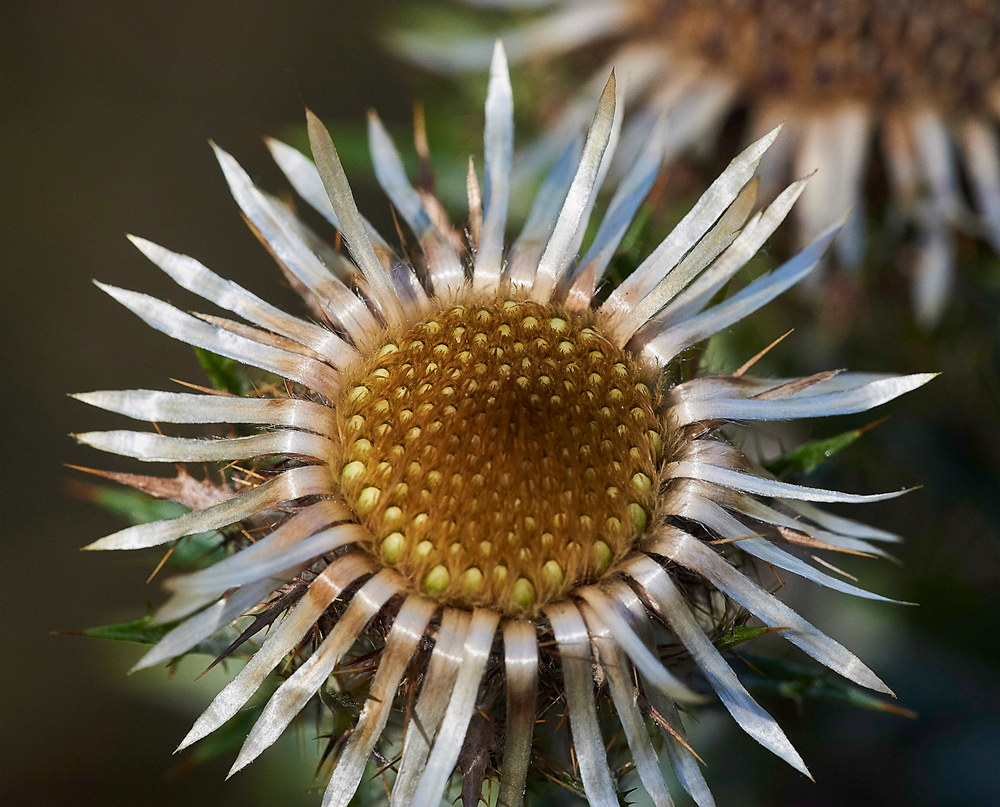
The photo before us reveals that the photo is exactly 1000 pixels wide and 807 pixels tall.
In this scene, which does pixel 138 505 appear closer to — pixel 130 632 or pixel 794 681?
pixel 130 632

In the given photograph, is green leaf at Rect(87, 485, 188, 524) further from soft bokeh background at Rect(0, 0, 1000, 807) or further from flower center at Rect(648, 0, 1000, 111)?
flower center at Rect(648, 0, 1000, 111)

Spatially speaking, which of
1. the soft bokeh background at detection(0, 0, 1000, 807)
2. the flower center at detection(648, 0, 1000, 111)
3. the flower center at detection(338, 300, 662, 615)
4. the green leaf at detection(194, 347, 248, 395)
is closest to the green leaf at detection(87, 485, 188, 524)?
the green leaf at detection(194, 347, 248, 395)

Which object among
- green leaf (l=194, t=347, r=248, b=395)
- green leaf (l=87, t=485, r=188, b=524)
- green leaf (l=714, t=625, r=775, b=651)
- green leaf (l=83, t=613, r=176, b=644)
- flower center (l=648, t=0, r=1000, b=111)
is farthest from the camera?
flower center (l=648, t=0, r=1000, b=111)

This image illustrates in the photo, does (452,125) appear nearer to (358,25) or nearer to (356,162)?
(356,162)

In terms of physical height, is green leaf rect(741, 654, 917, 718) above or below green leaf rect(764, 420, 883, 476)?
below

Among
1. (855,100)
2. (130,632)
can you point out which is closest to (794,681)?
(130,632)
